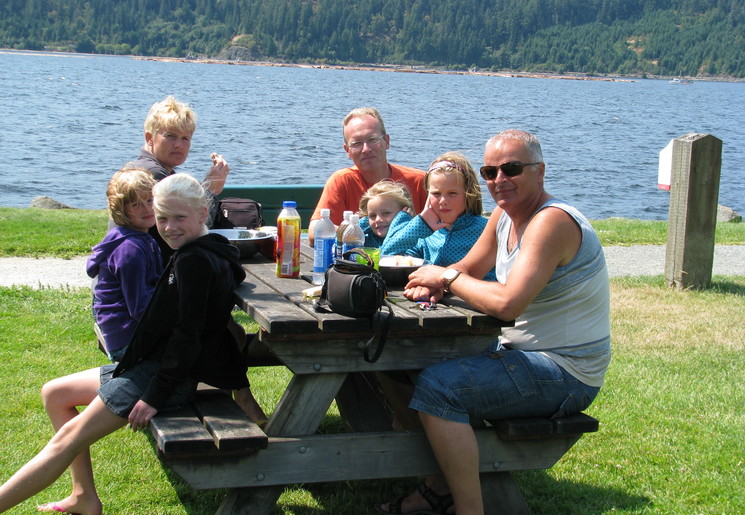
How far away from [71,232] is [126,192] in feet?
21.5

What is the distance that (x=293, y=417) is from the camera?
3312 millimetres

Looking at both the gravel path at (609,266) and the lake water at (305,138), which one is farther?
the lake water at (305,138)

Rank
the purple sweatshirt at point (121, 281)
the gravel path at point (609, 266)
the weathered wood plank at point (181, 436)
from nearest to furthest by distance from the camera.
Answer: the weathered wood plank at point (181, 436)
the purple sweatshirt at point (121, 281)
the gravel path at point (609, 266)

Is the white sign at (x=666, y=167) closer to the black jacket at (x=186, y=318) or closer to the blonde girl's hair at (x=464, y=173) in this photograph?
the blonde girl's hair at (x=464, y=173)

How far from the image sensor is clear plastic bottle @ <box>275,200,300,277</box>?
12.3ft

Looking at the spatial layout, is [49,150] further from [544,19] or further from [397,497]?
[544,19]

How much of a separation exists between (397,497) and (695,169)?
5293mm

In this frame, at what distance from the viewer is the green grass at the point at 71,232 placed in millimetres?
8914

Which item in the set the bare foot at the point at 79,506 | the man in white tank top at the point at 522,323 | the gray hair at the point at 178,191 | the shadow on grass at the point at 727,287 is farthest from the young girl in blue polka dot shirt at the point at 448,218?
the shadow on grass at the point at 727,287

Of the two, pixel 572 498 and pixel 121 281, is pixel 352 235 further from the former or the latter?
pixel 572 498

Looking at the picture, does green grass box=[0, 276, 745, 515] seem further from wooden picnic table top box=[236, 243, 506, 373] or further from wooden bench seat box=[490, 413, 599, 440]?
wooden picnic table top box=[236, 243, 506, 373]

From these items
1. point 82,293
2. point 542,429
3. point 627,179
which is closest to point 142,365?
point 542,429

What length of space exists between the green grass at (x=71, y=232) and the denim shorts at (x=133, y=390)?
19.0 ft

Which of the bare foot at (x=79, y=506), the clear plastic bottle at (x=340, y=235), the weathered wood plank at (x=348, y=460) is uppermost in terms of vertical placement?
the clear plastic bottle at (x=340, y=235)
